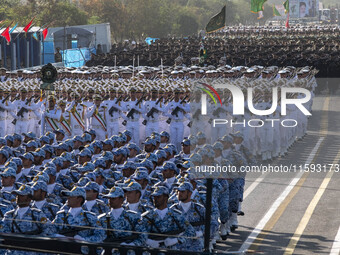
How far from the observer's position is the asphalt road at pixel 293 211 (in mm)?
12969

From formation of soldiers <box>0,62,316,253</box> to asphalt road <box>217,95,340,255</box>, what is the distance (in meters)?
0.41

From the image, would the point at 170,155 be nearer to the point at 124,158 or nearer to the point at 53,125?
the point at 124,158

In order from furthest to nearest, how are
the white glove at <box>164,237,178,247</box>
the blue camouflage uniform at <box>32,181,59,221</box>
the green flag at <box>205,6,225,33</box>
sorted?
the green flag at <box>205,6,225,33</box> → the blue camouflage uniform at <box>32,181,59,221</box> → the white glove at <box>164,237,178,247</box>

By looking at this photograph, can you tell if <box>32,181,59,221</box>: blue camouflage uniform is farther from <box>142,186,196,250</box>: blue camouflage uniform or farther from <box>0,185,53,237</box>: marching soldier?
<box>142,186,196,250</box>: blue camouflage uniform

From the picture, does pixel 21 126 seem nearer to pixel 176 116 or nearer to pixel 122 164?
pixel 176 116

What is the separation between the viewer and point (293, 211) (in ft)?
50.1

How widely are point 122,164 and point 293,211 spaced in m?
3.57

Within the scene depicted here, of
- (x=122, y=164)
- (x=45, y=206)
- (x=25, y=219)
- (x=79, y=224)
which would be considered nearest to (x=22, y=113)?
(x=122, y=164)

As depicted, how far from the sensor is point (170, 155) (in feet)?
45.0

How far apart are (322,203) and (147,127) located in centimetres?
603

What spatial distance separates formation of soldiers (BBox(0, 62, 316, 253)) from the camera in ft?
31.1

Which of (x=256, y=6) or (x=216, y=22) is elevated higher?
(x=256, y=6)

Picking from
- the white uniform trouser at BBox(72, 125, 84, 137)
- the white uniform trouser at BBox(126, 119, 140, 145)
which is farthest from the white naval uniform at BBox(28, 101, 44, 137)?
the white uniform trouser at BBox(126, 119, 140, 145)

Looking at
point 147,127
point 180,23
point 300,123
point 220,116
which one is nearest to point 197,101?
point 220,116
